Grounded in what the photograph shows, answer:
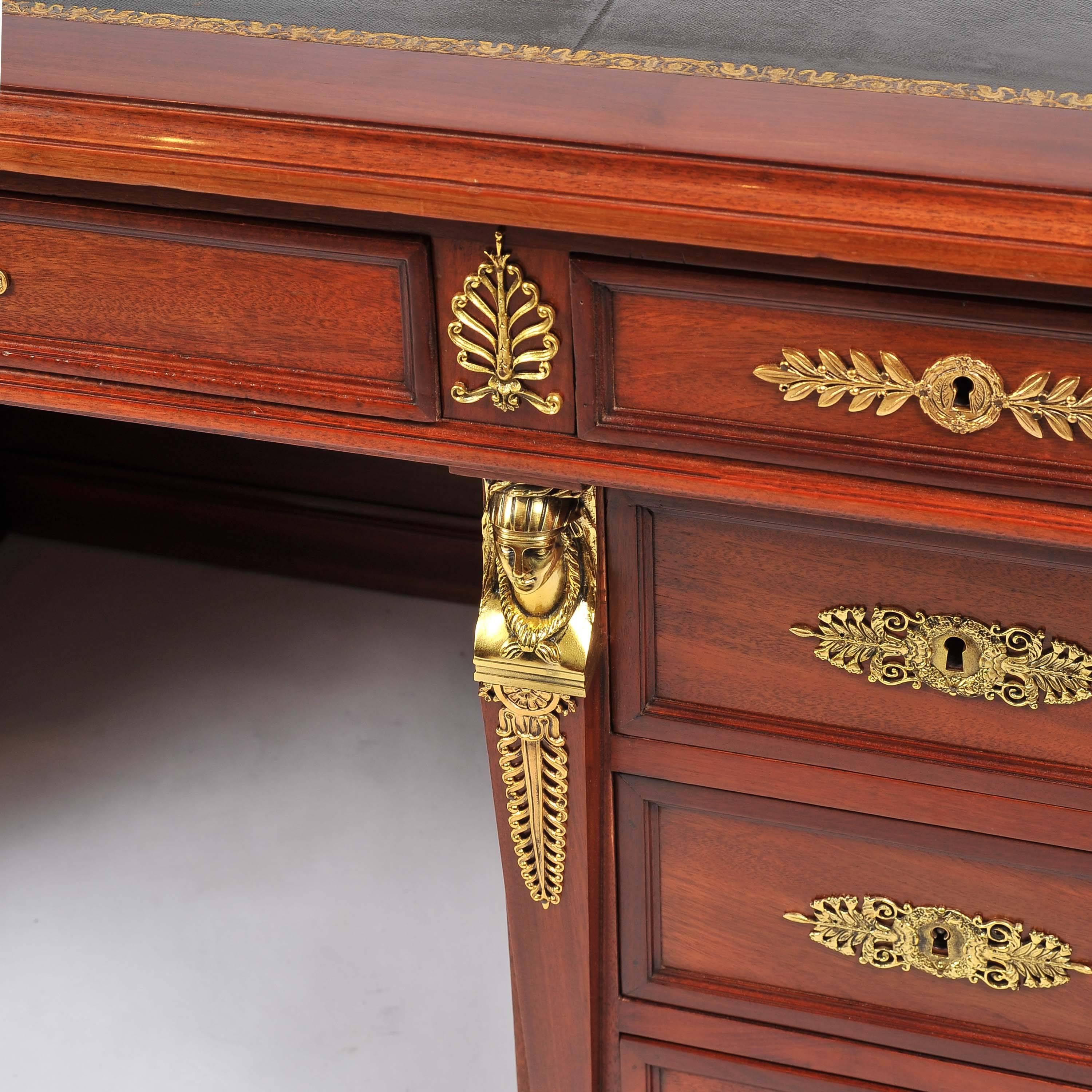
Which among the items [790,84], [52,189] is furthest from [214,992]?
[790,84]

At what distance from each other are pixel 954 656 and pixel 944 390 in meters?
0.15

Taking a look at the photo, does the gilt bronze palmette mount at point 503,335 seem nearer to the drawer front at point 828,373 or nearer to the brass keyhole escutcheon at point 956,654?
the drawer front at point 828,373

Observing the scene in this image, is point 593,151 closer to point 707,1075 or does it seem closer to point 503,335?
point 503,335

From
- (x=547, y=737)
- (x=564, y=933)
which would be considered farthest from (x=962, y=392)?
(x=564, y=933)

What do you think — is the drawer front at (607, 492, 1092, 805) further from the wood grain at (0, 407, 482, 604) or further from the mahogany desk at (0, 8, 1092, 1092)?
the wood grain at (0, 407, 482, 604)

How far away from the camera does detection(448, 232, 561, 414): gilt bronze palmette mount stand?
0.54 m

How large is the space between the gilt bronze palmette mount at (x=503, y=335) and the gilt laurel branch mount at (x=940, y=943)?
31cm

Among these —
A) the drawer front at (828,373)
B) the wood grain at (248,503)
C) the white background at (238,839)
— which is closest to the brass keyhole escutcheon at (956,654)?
the drawer front at (828,373)

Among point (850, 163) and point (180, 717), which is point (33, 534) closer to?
point (180, 717)

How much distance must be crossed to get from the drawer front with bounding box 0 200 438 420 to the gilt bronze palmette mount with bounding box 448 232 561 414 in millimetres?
15

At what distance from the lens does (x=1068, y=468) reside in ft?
1.69

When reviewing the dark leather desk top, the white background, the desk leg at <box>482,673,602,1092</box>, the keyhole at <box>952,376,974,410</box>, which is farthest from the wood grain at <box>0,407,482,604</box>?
the keyhole at <box>952,376,974,410</box>

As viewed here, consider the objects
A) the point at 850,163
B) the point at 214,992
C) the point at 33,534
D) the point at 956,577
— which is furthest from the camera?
the point at 33,534

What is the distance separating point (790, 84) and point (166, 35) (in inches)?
10.3
